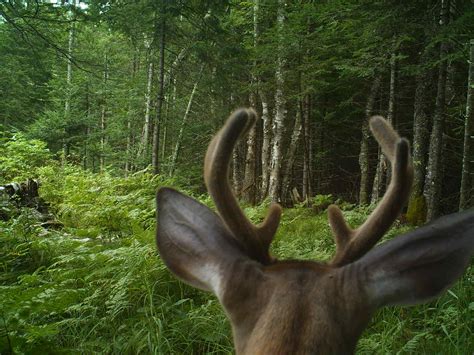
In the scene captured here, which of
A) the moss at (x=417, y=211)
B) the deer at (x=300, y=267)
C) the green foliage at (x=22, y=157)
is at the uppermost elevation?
the green foliage at (x=22, y=157)

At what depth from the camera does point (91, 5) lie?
28.7 feet

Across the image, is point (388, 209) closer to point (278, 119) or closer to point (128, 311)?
point (128, 311)

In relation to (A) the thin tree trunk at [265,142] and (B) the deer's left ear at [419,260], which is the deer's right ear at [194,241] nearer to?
(B) the deer's left ear at [419,260]

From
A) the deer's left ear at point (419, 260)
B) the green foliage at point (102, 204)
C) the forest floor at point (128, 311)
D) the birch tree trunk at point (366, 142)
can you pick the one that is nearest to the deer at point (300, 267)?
the deer's left ear at point (419, 260)

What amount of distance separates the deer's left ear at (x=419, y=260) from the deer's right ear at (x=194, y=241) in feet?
1.77

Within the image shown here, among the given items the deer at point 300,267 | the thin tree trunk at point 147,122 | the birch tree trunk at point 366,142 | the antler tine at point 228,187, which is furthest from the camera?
the thin tree trunk at point 147,122

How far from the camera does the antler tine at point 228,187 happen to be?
1.97m

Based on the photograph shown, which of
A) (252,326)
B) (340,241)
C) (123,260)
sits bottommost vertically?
(123,260)

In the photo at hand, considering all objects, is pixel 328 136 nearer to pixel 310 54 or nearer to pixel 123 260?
pixel 310 54

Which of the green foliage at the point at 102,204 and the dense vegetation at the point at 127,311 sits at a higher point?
the green foliage at the point at 102,204

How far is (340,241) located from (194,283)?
2.40 feet

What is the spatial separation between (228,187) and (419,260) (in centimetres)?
81

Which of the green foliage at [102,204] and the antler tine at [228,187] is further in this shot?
the green foliage at [102,204]

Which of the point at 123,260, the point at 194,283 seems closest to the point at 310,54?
the point at 123,260
